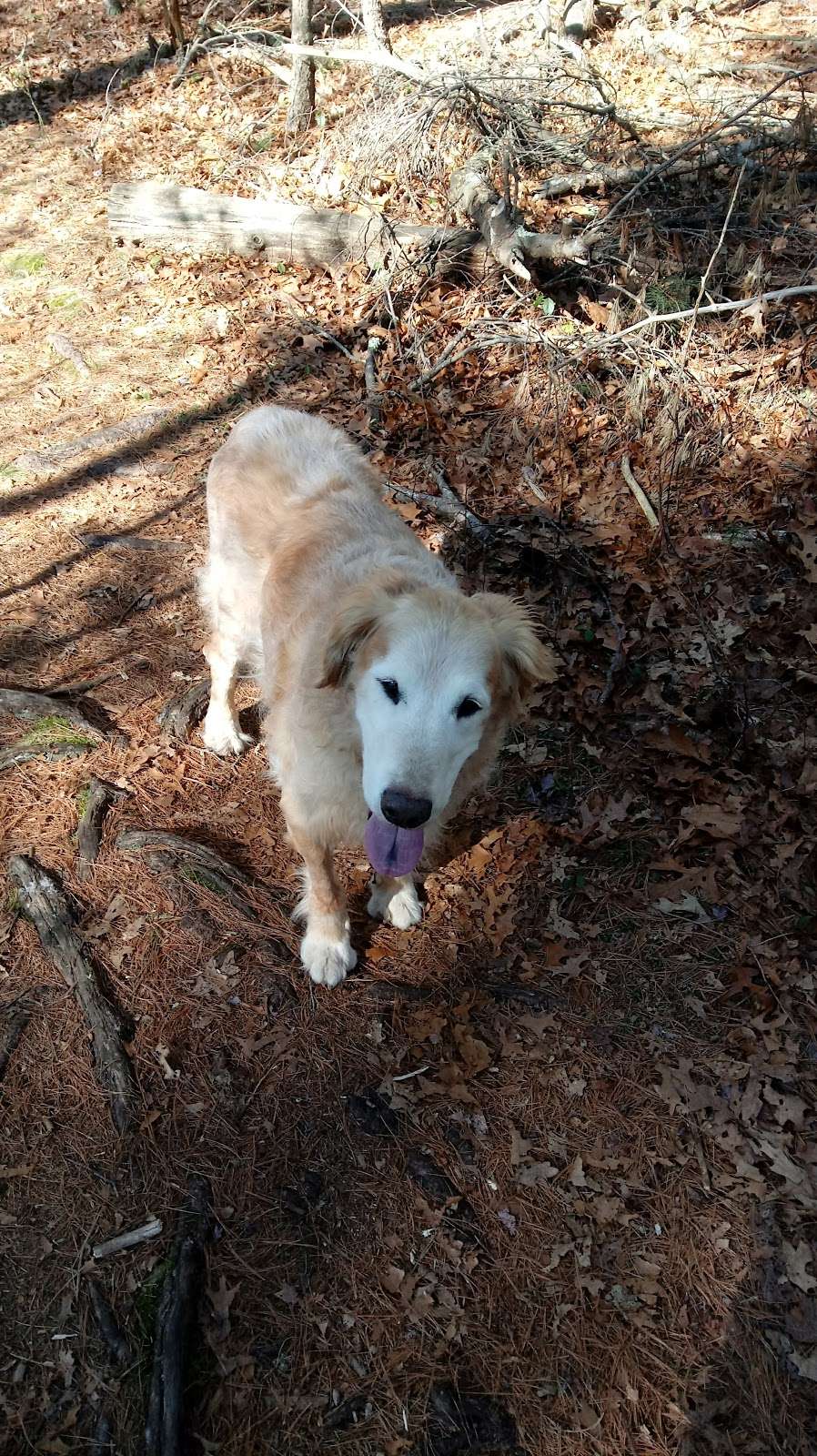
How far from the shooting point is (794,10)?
33.7 feet

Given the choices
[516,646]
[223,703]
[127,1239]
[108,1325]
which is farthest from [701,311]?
[108,1325]

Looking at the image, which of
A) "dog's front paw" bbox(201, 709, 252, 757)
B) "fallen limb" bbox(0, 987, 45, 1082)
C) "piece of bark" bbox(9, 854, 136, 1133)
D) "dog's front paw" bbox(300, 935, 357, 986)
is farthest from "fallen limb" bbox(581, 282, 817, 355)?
"fallen limb" bbox(0, 987, 45, 1082)

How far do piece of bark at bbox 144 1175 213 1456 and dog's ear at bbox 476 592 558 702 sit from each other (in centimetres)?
218

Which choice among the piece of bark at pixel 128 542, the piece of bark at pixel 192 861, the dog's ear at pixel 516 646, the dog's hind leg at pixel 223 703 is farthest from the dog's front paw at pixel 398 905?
the piece of bark at pixel 128 542

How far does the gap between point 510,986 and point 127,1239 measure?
67.8 inches

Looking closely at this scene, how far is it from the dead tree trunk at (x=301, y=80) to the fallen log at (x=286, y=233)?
193 centimetres

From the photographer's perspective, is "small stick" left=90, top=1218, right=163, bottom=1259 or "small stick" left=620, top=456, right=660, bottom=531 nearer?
"small stick" left=90, top=1218, right=163, bottom=1259

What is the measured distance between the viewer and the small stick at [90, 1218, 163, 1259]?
2668mm

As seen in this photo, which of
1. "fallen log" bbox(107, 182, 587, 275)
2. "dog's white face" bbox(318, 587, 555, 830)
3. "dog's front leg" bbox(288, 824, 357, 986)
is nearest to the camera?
"dog's white face" bbox(318, 587, 555, 830)

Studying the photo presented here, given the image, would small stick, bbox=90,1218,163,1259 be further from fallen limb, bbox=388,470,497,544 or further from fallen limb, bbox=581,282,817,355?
fallen limb, bbox=581,282,817,355

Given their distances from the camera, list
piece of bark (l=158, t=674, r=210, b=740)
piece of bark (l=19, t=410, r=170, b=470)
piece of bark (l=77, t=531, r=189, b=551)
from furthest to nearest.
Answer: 1. piece of bark (l=19, t=410, r=170, b=470)
2. piece of bark (l=77, t=531, r=189, b=551)
3. piece of bark (l=158, t=674, r=210, b=740)

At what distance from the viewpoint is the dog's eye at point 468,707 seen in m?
2.77

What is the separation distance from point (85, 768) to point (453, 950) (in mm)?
2162

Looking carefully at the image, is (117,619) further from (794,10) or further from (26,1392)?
(794,10)
